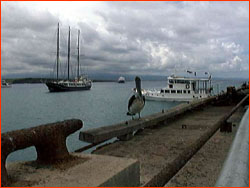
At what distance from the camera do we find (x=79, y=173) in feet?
8.11

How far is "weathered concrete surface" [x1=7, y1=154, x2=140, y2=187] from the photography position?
2264 mm

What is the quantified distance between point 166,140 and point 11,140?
547cm

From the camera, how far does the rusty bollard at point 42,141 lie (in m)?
2.23

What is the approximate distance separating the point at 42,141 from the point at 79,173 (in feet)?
1.40

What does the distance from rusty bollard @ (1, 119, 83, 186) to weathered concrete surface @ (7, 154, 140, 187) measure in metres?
0.09

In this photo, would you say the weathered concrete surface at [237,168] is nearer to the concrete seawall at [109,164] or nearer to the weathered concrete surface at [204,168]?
the concrete seawall at [109,164]

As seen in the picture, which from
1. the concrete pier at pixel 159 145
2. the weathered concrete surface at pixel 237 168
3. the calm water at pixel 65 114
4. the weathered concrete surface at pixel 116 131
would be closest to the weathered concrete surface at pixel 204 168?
the concrete pier at pixel 159 145

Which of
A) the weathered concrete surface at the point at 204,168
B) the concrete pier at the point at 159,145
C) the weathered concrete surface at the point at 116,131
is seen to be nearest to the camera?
the weathered concrete surface at the point at 204,168

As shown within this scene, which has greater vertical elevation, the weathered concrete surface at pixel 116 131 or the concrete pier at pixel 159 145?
the weathered concrete surface at pixel 116 131

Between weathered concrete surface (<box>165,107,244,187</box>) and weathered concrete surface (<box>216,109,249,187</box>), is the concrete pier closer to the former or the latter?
weathered concrete surface (<box>165,107,244,187</box>)

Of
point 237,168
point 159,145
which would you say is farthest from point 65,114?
point 237,168

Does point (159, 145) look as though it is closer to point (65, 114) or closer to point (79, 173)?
point (79, 173)

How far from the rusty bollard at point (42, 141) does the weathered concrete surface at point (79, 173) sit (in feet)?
0.29

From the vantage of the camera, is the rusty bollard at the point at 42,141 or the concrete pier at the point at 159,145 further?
the concrete pier at the point at 159,145
